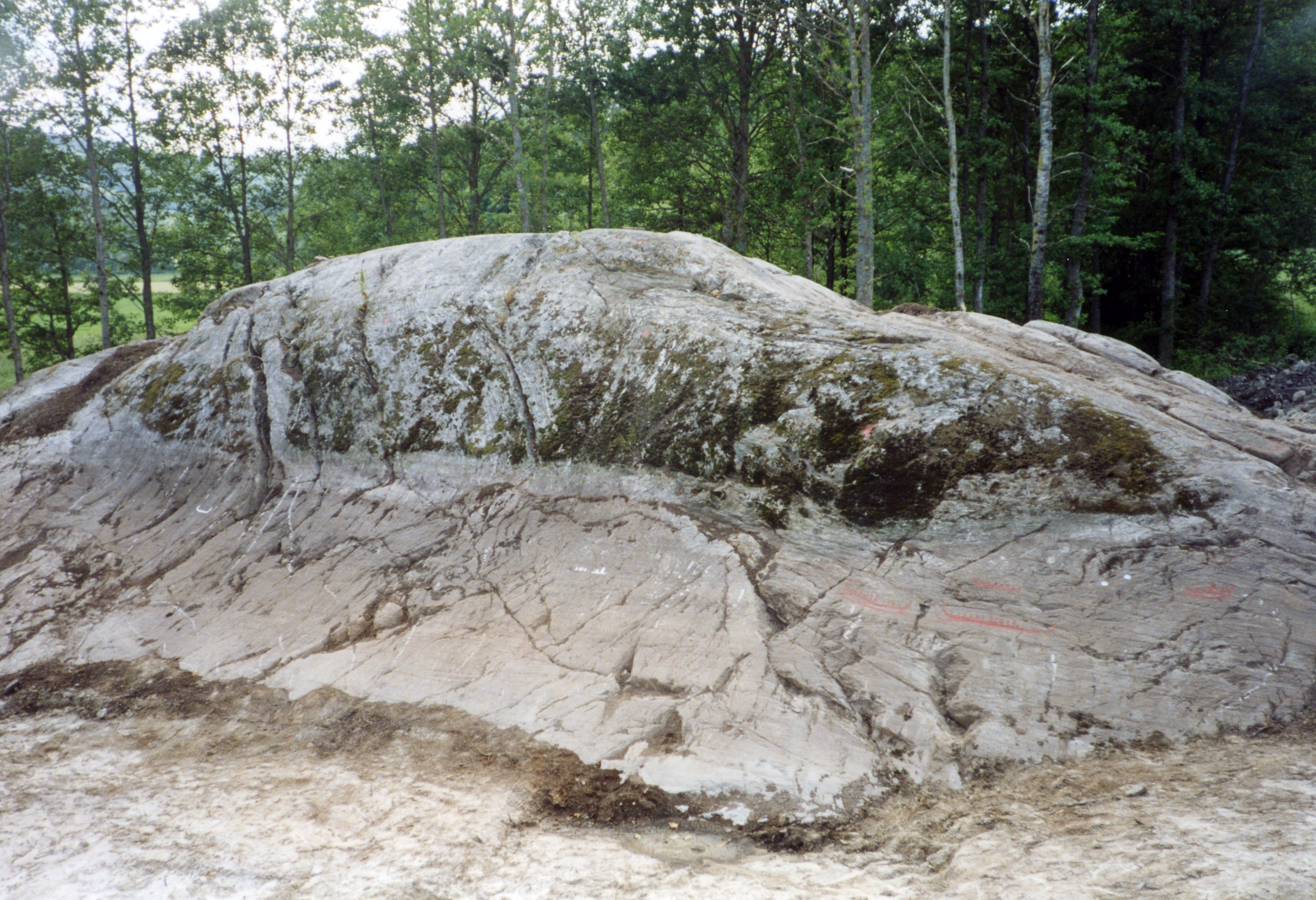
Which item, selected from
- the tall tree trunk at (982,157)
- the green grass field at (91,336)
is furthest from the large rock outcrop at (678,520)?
the green grass field at (91,336)

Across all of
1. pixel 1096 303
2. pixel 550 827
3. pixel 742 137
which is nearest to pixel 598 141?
pixel 742 137

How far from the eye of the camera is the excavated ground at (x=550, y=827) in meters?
3.75

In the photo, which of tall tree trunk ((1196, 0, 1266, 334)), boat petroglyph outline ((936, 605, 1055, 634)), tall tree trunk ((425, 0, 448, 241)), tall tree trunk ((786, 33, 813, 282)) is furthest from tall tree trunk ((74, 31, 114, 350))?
tall tree trunk ((1196, 0, 1266, 334))

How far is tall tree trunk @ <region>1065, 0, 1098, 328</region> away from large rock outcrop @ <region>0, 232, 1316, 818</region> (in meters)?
13.9

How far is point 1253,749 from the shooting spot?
4.60 meters

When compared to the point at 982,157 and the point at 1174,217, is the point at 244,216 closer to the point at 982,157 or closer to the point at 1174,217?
the point at 982,157

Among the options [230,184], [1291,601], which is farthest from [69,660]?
[230,184]

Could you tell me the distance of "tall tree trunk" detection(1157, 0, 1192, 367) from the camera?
842 inches

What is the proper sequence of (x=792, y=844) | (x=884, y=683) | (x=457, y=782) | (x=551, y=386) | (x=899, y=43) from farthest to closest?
(x=899, y=43) < (x=551, y=386) < (x=884, y=683) < (x=457, y=782) < (x=792, y=844)

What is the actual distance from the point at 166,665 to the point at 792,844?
5904 millimetres

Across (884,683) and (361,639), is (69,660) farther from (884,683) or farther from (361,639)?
(884,683)

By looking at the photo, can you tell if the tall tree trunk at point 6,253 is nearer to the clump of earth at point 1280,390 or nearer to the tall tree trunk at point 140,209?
the tall tree trunk at point 140,209

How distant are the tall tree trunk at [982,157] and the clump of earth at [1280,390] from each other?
23.1 feet

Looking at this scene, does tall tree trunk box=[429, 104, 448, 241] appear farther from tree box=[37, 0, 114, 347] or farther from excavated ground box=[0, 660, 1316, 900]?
excavated ground box=[0, 660, 1316, 900]
